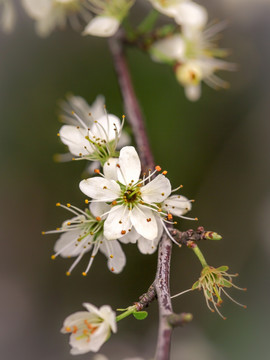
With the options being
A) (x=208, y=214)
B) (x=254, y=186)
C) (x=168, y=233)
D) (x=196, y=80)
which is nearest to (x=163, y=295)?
(x=168, y=233)

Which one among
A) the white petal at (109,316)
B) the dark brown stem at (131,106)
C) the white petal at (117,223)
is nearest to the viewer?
the white petal at (109,316)

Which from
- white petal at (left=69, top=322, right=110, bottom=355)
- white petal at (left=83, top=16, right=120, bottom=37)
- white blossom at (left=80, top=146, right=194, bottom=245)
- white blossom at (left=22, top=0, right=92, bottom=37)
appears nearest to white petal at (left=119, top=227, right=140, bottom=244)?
white blossom at (left=80, top=146, right=194, bottom=245)

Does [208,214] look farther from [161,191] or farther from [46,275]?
[161,191]

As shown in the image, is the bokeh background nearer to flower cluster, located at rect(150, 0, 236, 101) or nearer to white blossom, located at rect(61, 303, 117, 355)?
flower cluster, located at rect(150, 0, 236, 101)

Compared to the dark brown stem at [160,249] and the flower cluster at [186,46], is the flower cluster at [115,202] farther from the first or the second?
the flower cluster at [186,46]

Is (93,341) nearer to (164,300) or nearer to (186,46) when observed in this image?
(164,300)

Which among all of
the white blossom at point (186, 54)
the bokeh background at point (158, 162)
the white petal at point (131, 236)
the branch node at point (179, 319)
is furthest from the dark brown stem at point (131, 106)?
the bokeh background at point (158, 162)

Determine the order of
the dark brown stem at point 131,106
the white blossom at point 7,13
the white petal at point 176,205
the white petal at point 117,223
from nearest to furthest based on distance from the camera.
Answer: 1. the white petal at point 117,223
2. the white petal at point 176,205
3. the dark brown stem at point 131,106
4. the white blossom at point 7,13
